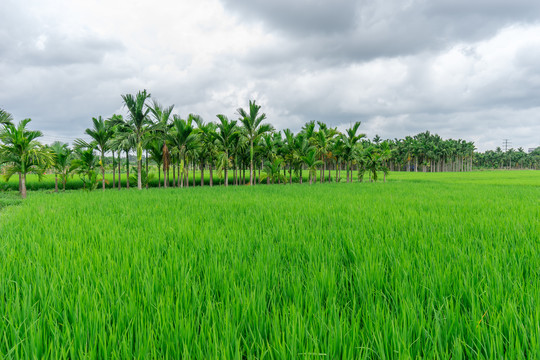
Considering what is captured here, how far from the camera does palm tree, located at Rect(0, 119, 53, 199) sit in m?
15.5

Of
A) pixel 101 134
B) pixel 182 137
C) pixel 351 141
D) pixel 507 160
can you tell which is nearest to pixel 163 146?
pixel 182 137

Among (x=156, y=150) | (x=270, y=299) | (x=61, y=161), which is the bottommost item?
(x=270, y=299)

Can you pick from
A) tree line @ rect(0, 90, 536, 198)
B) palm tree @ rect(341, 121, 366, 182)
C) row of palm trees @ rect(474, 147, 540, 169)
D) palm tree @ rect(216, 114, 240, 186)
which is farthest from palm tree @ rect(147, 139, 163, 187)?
row of palm trees @ rect(474, 147, 540, 169)

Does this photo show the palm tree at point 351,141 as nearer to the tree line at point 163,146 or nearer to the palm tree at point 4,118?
the tree line at point 163,146

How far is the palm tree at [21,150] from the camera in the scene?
50.8ft

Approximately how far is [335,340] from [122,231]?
443 cm

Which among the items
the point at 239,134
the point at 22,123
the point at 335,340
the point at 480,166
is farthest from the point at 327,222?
the point at 480,166

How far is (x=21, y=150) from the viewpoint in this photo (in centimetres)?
1609

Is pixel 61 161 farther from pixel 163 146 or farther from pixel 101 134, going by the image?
pixel 163 146

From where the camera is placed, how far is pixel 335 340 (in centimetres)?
151

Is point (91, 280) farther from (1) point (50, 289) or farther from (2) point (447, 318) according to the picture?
(2) point (447, 318)

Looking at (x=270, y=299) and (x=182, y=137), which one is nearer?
(x=270, y=299)

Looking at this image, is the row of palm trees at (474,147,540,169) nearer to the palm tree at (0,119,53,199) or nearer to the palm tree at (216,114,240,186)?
the palm tree at (216,114,240,186)

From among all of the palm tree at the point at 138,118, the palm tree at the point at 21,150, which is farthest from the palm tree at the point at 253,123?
the palm tree at the point at 21,150
